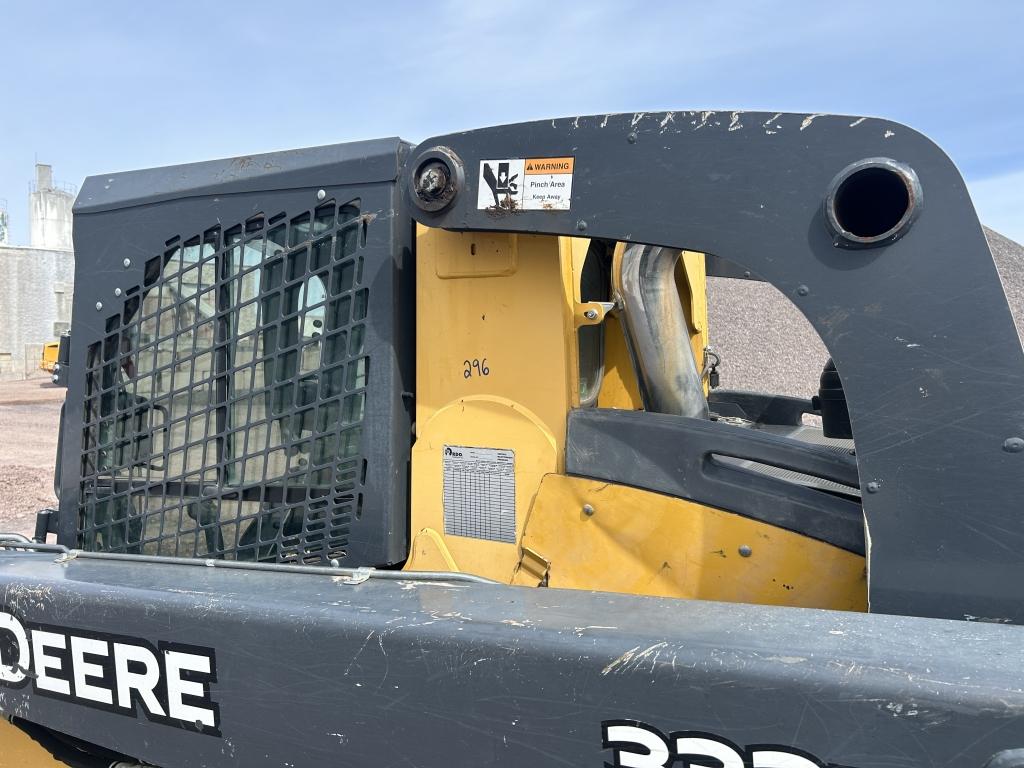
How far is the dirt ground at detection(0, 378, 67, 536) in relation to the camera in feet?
23.1

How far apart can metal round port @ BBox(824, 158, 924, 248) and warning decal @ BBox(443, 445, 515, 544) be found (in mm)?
902

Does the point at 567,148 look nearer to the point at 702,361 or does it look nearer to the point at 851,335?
the point at 851,335

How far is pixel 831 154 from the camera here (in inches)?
61.4

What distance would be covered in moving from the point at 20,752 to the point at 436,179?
66.5 inches

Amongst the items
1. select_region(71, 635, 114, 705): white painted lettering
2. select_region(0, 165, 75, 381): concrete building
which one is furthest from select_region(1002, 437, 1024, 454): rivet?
select_region(0, 165, 75, 381): concrete building

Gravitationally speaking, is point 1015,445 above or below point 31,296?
below

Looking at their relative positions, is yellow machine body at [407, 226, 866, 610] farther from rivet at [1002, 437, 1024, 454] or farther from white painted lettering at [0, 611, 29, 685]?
white painted lettering at [0, 611, 29, 685]

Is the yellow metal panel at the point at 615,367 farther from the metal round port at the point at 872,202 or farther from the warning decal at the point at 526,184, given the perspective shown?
the metal round port at the point at 872,202

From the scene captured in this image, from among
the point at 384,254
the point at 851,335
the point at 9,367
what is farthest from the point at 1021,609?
the point at 9,367

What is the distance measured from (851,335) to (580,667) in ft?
2.41

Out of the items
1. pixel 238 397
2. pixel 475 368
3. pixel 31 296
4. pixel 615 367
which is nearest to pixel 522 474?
pixel 475 368

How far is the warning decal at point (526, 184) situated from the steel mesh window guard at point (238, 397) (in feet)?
1.41

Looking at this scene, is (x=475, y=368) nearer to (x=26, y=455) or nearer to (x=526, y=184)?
(x=526, y=184)

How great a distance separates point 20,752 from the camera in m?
2.13
